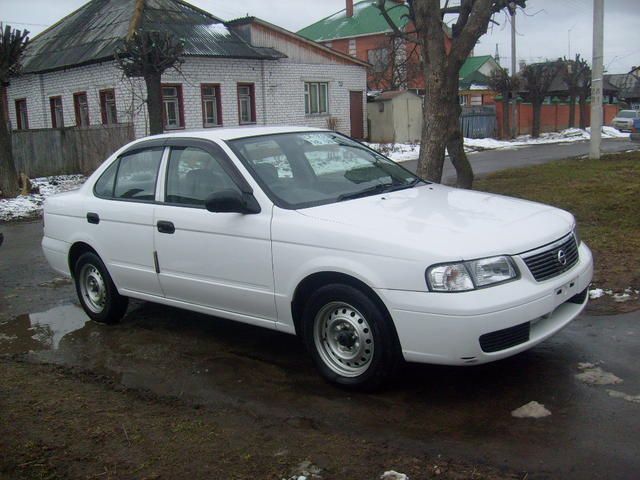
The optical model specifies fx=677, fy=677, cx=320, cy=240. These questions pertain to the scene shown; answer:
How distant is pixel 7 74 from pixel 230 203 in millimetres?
14125

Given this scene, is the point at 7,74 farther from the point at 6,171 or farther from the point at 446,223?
the point at 446,223

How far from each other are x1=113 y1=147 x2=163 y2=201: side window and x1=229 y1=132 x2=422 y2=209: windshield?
880mm

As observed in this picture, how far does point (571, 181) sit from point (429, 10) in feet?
17.2

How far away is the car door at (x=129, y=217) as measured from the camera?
18.2 ft

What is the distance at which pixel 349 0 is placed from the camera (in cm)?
5625

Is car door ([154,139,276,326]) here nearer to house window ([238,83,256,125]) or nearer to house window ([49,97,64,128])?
house window ([238,83,256,125])

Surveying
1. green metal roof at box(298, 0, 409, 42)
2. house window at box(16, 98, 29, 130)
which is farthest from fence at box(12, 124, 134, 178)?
green metal roof at box(298, 0, 409, 42)

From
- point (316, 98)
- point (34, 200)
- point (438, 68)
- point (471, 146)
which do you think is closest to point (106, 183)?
point (438, 68)

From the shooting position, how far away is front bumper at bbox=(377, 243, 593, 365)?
380cm

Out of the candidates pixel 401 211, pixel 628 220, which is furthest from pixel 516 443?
pixel 628 220

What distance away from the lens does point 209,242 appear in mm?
4965

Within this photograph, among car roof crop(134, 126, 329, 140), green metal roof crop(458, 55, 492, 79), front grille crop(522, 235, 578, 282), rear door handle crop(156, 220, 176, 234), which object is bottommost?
front grille crop(522, 235, 578, 282)

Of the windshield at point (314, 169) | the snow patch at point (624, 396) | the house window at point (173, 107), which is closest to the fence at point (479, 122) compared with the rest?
the house window at point (173, 107)

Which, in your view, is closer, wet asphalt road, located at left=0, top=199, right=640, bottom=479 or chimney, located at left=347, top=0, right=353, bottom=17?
wet asphalt road, located at left=0, top=199, right=640, bottom=479
